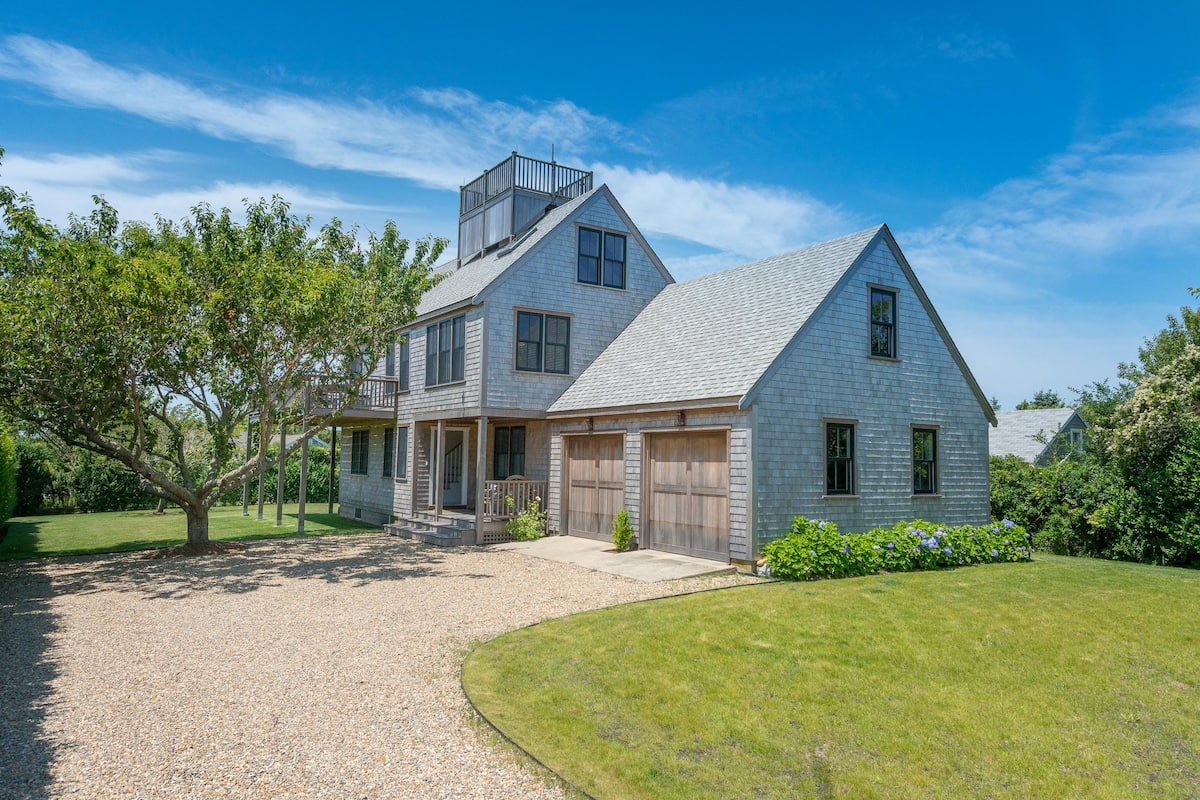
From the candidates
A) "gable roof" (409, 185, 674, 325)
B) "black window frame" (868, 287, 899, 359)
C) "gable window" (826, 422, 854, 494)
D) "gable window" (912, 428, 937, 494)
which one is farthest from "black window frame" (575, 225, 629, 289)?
"gable window" (912, 428, 937, 494)

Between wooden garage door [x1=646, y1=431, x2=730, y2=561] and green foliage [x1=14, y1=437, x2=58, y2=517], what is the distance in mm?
24774

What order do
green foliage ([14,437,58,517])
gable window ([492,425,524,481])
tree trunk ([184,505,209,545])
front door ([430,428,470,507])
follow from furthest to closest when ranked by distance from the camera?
green foliage ([14,437,58,517]), front door ([430,428,470,507]), gable window ([492,425,524,481]), tree trunk ([184,505,209,545])

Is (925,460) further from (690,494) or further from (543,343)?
(543,343)

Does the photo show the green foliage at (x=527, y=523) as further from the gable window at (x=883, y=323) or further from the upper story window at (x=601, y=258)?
the gable window at (x=883, y=323)

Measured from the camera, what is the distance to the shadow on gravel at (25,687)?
5246mm

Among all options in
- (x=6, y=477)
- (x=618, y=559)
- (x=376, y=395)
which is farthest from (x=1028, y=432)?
(x=6, y=477)

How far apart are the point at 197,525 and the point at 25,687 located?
34.7ft

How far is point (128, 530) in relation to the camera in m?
22.2

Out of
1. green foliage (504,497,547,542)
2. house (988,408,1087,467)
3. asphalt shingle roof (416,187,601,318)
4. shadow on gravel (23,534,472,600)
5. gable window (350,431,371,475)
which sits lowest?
shadow on gravel (23,534,472,600)

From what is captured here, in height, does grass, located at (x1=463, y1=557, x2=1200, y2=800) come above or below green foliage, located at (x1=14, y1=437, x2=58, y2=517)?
below

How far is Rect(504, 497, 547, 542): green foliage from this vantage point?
18.4m

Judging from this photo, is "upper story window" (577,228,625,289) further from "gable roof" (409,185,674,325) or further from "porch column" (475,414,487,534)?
"porch column" (475,414,487,534)

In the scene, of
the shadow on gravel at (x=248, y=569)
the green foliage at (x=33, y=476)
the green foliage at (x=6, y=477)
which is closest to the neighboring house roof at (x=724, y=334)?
the shadow on gravel at (x=248, y=569)

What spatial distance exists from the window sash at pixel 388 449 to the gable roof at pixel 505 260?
452 centimetres
